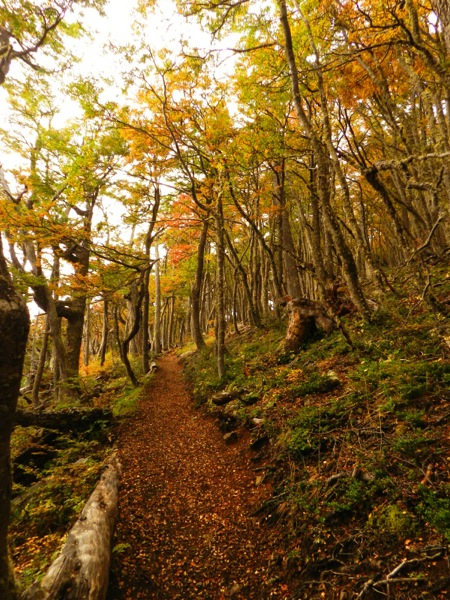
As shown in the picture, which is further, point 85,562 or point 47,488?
point 47,488

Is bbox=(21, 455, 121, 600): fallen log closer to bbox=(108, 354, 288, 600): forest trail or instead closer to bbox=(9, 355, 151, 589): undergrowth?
bbox=(9, 355, 151, 589): undergrowth

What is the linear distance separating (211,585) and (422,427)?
10.1 feet

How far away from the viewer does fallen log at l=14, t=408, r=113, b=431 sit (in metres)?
6.68

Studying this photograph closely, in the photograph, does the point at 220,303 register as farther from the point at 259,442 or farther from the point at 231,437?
the point at 259,442

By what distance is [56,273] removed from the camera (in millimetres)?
12195

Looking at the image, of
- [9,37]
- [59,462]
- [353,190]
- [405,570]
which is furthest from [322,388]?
[353,190]

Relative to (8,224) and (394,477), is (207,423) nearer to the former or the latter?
(394,477)

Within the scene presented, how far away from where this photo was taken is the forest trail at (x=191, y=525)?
326cm

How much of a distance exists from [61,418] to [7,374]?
6.08m

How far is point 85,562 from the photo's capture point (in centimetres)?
283

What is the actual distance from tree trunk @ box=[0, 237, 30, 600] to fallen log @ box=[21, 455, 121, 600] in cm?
47

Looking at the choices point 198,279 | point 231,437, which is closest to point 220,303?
point 198,279

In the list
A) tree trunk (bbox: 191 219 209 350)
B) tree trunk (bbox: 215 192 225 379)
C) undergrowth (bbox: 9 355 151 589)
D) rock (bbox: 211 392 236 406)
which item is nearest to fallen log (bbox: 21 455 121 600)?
undergrowth (bbox: 9 355 151 589)

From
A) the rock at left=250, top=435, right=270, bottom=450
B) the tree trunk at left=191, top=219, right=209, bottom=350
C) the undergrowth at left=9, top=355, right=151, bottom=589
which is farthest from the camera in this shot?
the tree trunk at left=191, top=219, right=209, bottom=350
